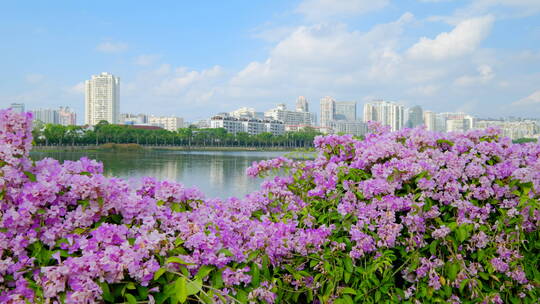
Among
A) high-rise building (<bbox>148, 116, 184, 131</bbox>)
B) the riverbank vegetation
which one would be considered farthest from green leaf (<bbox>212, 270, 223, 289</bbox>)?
high-rise building (<bbox>148, 116, 184, 131</bbox>)

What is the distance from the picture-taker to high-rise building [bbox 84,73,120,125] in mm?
128000

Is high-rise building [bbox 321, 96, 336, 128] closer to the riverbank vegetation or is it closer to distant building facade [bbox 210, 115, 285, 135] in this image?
distant building facade [bbox 210, 115, 285, 135]

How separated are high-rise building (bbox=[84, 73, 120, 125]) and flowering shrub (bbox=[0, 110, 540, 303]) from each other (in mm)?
135475

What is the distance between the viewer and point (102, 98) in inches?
5059

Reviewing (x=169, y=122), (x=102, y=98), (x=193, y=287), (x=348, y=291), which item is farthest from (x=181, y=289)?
(x=169, y=122)

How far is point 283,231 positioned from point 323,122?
163 metres

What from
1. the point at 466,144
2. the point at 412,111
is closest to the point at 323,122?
the point at 412,111

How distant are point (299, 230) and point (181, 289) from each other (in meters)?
0.73

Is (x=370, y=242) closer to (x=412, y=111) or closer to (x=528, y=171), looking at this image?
(x=528, y=171)

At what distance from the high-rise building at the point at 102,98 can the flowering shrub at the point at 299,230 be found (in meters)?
135

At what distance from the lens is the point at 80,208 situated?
4.25 ft

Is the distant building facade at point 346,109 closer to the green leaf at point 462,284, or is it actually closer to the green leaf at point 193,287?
the green leaf at point 462,284

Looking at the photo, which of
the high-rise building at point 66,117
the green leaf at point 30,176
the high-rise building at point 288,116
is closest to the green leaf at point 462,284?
the green leaf at point 30,176

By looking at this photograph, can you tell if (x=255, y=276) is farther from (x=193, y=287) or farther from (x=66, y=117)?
(x=66, y=117)
